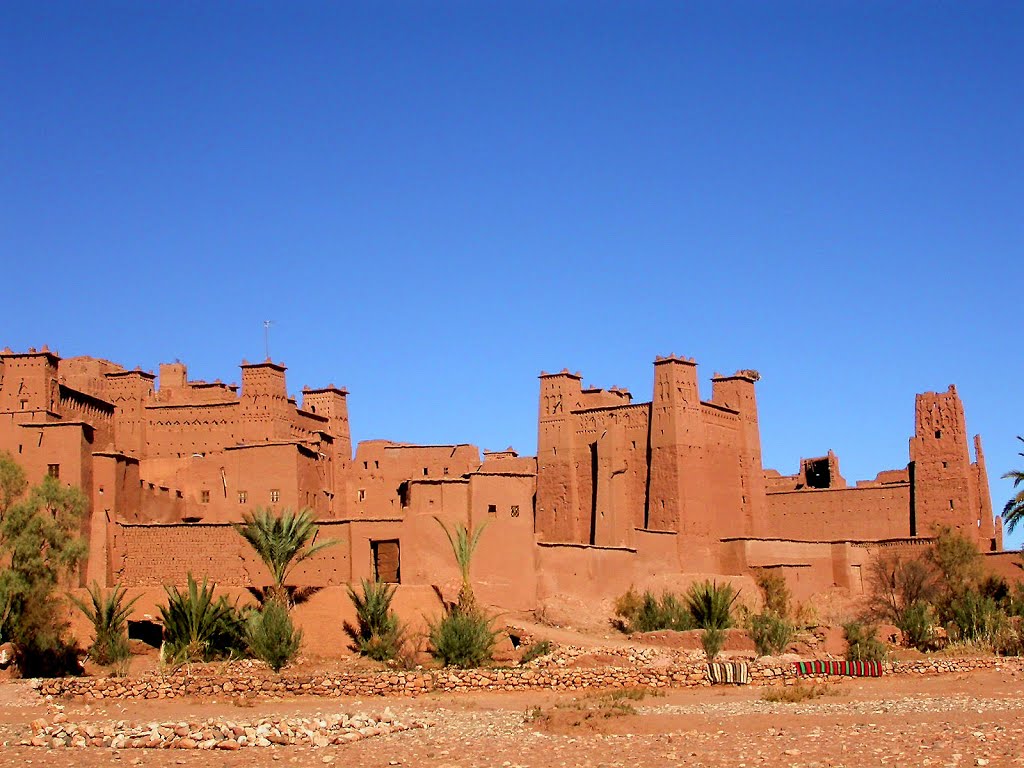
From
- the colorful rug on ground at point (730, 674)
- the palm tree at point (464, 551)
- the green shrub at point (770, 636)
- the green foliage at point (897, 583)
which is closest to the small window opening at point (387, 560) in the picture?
the palm tree at point (464, 551)

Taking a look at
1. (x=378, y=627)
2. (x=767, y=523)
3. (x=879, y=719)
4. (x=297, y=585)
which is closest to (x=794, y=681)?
(x=879, y=719)

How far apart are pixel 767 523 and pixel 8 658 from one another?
89.0 feet

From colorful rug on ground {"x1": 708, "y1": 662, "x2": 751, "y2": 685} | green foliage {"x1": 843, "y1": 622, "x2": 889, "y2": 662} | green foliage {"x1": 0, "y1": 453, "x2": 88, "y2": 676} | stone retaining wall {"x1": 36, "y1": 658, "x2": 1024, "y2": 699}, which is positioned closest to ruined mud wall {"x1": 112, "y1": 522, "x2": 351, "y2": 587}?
green foliage {"x1": 0, "y1": 453, "x2": 88, "y2": 676}

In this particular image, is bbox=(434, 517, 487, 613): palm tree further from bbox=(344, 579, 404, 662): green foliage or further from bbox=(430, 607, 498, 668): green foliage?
bbox=(430, 607, 498, 668): green foliage

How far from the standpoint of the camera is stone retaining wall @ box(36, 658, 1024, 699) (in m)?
26.0

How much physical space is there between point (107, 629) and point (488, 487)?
10434 mm

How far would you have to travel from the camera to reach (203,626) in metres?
31.4

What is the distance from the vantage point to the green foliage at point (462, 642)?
98.7 ft

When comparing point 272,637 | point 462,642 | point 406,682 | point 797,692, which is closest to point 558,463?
point 462,642

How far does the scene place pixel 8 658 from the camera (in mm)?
30344

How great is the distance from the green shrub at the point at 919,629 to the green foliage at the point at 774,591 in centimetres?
707

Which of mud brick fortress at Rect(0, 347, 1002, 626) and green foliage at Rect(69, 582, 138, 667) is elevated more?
mud brick fortress at Rect(0, 347, 1002, 626)

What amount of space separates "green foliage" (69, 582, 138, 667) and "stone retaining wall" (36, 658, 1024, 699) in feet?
11.8

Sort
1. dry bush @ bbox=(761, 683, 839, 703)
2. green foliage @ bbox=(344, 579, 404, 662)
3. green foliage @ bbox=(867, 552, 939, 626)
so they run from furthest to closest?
green foliage @ bbox=(867, 552, 939, 626)
green foliage @ bbox=(344, 579, 404, 662)
dry bush @ bbox=(761, 683, 839, 703)
